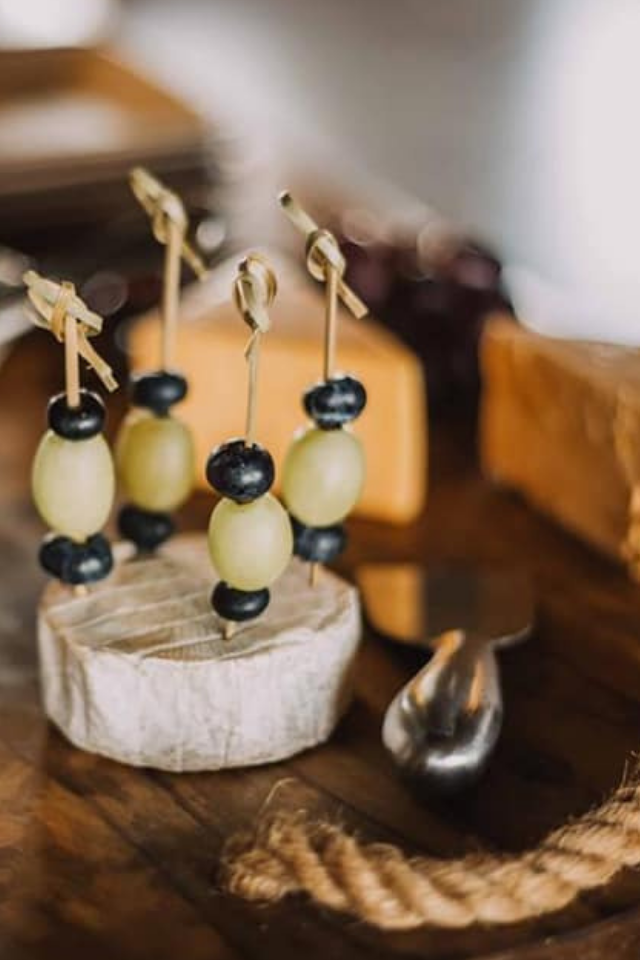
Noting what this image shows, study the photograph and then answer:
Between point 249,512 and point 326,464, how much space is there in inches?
3.3

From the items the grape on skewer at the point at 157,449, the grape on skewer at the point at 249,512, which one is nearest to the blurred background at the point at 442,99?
the grape on skewer at the point at 157,449

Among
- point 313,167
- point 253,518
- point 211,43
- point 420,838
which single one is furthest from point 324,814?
point 211,43

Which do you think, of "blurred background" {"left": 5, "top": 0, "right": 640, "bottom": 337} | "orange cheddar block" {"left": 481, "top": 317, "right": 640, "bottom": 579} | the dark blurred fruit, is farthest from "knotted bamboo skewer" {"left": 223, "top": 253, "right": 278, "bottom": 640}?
"blurred background" {"left": 5, "top": 0, "right": 640, "bottom": 337}

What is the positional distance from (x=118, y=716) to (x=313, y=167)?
1070 millimetres

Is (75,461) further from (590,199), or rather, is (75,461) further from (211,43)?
(211,43)

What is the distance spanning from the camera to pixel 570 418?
4.00 ft

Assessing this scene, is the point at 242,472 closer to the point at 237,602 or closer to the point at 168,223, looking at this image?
the point at 237,602

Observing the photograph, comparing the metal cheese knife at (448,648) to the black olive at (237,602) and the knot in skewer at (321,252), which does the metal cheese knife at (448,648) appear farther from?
the knot in skewer at (321,252)

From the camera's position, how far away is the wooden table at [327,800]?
31.4 inches

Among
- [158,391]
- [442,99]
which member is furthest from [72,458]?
[442,99]

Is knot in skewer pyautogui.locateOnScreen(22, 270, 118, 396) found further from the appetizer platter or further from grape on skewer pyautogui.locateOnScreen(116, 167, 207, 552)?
grape on skewer pyautogui.locateOnScreen(116, 167, 207, 552)

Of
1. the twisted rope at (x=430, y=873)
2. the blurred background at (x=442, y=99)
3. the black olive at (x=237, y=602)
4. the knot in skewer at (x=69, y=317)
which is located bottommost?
the twisted rope at (x=430, y=873)

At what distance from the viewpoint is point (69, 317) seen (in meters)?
0.89

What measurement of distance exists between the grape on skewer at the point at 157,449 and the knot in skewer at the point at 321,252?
120 millimetres
